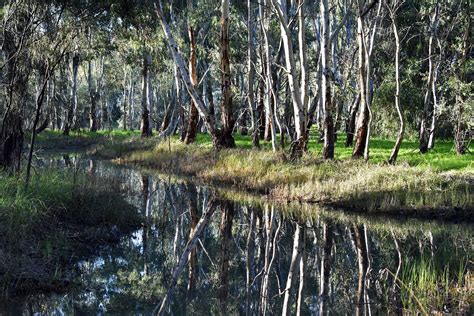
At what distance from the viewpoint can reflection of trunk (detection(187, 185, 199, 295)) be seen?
7456mm

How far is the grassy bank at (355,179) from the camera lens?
1198 cm

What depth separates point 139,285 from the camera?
23.6ft

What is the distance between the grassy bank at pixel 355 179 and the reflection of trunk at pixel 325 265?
199 cm

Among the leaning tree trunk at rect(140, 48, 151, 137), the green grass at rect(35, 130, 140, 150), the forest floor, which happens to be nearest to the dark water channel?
the forest floor

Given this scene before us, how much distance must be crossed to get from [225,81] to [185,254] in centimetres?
1062

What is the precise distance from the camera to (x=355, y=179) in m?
12.9

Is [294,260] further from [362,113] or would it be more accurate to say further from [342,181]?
[362,113]

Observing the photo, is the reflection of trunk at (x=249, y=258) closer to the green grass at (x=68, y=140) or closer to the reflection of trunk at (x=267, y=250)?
the reflection of trunk at (x=267, y=250)

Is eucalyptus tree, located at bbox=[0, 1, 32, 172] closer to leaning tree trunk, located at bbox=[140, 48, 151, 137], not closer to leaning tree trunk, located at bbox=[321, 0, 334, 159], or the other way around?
leaning tree trunk, located at bbox=[321, 0, 334, 159]

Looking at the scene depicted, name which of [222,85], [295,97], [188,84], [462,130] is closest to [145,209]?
[295,97]

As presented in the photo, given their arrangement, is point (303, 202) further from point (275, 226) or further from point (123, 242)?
point (123, 242)

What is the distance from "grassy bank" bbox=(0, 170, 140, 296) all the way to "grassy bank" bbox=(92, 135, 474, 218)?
15.9 feet

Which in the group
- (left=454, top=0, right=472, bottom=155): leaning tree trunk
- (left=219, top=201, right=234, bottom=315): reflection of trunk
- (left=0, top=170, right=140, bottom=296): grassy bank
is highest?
(left=454, top=0, right=472, bottom=155): leaning tree trunk

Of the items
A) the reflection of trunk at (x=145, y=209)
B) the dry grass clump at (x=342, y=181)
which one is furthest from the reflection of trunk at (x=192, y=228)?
the dry grass clump at (x=342, y=181)
